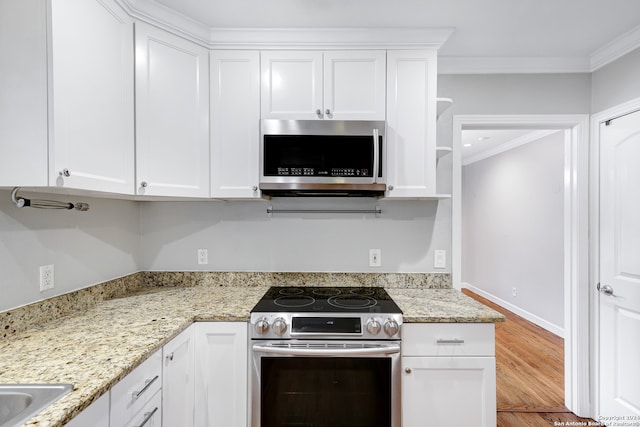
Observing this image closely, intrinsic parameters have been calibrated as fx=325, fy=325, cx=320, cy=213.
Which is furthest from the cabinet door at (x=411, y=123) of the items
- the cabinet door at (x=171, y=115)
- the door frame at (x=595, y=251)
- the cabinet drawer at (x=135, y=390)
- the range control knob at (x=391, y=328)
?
the cabinet drawer at (x=135, y=390)

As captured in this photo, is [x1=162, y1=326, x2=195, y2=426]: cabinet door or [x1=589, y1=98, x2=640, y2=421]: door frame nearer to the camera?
[x1=162, y1=326, x2=195, y2=426]: cabinet door

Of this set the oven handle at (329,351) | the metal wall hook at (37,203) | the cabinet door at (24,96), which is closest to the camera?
the cabinet door at (24,96)

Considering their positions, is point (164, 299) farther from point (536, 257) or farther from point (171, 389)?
point (536, 257)

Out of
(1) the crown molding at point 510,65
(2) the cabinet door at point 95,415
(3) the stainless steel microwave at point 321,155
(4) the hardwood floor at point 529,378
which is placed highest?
(1) the crown molding at point 510,65

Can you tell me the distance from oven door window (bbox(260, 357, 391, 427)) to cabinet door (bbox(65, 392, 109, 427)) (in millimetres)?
746

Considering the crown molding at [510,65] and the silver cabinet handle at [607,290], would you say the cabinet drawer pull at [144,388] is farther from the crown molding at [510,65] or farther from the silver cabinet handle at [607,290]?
the silver cabinet handle at [607,290]

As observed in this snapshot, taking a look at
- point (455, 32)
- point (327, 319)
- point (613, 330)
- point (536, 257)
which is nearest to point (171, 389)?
point (327, 319)

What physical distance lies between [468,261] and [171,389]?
18.9 feet

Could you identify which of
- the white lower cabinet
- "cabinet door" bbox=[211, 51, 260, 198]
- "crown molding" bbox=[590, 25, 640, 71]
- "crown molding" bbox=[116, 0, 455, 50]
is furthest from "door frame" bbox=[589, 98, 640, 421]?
"cabinet door" bbox=[211, 51, 260, 198]

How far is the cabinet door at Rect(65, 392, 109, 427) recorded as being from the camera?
0.86m

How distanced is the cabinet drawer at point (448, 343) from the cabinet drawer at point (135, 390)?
1.12m

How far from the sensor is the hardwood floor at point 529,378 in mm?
2268

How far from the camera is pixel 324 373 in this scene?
1.61 meters

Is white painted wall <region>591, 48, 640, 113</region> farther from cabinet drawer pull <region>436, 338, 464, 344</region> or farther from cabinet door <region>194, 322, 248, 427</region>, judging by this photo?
cabinet door <region>194, 322, 248, 427</region>
